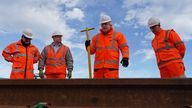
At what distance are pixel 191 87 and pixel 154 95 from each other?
56 centimetres

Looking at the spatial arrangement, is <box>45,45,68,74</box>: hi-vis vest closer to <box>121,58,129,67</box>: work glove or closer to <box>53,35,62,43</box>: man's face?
<box>53,35,62,43</box>: man's face

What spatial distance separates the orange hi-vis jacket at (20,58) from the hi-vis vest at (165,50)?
323 centimetres

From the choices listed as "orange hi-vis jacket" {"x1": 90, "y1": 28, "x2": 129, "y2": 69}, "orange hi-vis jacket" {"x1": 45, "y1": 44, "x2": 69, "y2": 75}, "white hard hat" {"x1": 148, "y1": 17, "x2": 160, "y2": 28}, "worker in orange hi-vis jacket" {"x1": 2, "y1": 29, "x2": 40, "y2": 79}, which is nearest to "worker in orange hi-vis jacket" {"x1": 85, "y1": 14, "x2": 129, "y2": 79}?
"orange hi-vis jacket" {"x1": 90, "y1": 28, "x2": 129, "y2": 69}

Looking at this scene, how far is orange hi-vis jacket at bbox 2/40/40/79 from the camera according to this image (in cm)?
779

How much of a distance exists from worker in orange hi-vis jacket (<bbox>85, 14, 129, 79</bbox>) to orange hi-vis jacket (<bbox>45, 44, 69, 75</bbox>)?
0.82 m

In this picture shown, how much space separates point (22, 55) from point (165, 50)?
11.8 feet

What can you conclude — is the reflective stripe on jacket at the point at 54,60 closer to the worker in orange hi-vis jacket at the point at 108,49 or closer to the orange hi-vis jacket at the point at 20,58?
the orange hi-vis jacket at the point at 20,58

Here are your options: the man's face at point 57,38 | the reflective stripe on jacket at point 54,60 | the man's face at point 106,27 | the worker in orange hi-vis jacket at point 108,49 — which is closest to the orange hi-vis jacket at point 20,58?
the reflective stripe on jacket at point 54,60

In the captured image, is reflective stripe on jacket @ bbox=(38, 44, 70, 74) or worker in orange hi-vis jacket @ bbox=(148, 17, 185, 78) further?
reflective stripe on jacket @ bbox=(38, 44, 70, 74)

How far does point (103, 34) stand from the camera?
722cm

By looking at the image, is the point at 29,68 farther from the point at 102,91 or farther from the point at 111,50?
the point at 102,91

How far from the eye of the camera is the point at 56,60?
7.66 meters

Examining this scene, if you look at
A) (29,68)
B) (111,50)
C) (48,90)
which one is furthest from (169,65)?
(29,68)

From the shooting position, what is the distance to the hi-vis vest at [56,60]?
24.9 ft
